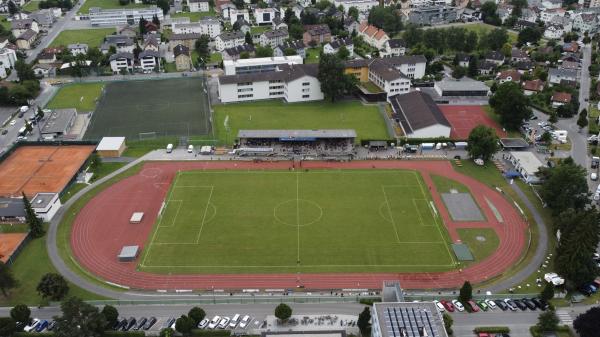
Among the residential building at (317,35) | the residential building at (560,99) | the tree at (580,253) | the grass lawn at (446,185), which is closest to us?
the tree at (580,253)

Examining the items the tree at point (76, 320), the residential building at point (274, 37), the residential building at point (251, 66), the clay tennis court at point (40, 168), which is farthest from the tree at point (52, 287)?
the residential building at point (274, 37)

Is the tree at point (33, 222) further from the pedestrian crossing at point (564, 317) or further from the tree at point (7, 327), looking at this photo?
the pedestrian crossing at point (564, 317)

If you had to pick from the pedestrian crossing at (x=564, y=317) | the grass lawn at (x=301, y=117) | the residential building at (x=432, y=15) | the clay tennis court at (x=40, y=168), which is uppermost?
the residential building at (x=432, y=15)

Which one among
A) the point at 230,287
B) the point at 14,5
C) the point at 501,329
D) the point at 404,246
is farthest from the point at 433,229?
the point at 14,5

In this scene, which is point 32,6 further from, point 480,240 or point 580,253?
point 580,253

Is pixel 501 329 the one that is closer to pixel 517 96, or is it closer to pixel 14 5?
pixel 517 96

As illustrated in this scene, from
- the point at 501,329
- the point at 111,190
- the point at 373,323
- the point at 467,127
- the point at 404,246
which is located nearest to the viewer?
the point at 373,323

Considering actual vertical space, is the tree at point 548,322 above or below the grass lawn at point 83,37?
below
